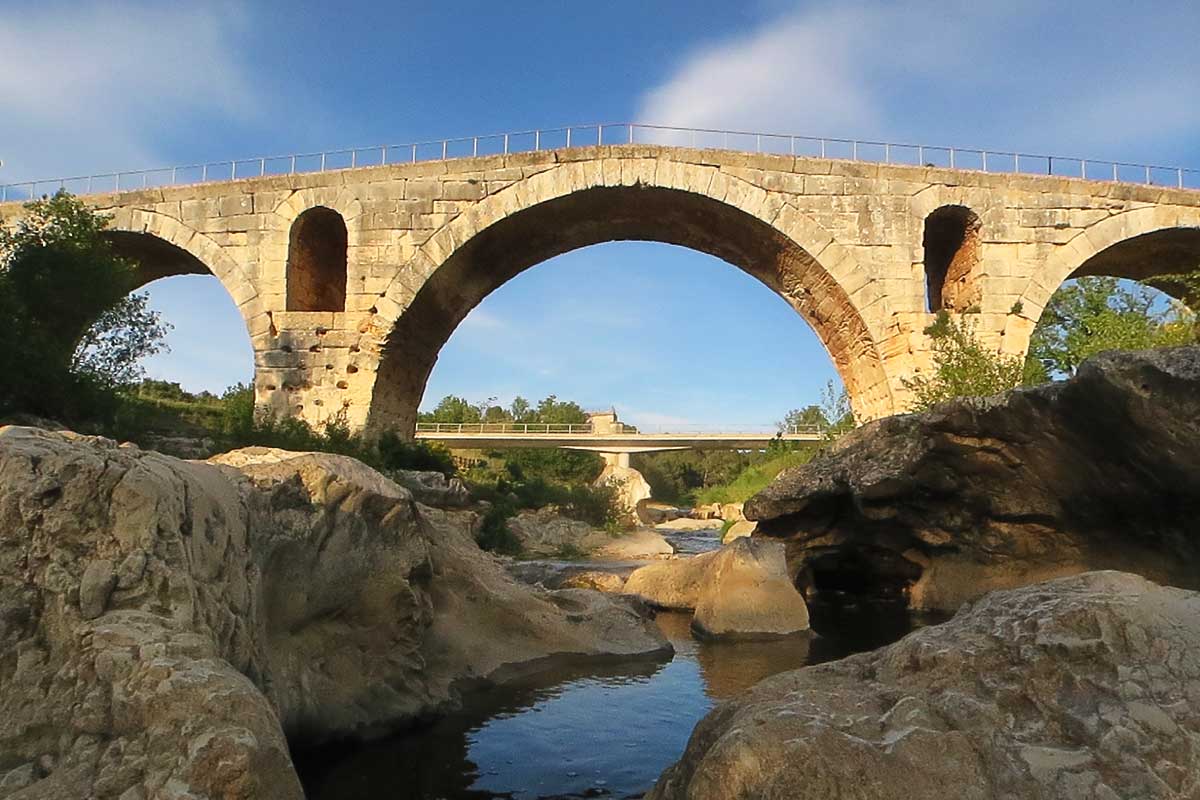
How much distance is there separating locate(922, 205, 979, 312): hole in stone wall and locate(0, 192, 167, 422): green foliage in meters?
13.9

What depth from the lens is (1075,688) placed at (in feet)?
6.87

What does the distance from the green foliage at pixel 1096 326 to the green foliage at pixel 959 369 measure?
3.81 ft

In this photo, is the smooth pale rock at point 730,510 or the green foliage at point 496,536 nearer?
the green foliage at point 496,536

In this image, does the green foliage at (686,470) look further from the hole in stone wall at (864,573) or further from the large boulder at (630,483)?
the hole in stone wall at (864,573)

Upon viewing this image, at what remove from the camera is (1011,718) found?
2104 millimetres

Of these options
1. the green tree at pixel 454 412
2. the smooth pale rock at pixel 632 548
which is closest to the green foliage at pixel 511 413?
the green tree at pixel 454 412

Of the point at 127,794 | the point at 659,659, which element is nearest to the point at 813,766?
the point at 127,794

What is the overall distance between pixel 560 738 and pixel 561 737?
0.07ft

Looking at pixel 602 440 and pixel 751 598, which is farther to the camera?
pixel 602 440

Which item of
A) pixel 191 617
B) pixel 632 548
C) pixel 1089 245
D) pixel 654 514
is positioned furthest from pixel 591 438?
pixel 191 617

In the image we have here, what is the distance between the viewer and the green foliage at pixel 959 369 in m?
12.8

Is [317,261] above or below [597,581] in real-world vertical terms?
above

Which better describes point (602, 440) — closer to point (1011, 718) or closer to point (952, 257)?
point (952, 257)

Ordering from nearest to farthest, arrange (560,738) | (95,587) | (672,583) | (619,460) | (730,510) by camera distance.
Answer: (95,587), (560,738), (672,583), (730,510), (619,460)
